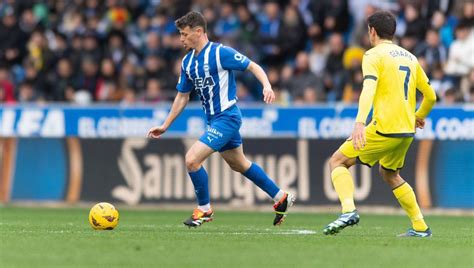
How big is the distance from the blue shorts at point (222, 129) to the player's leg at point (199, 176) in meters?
0.08

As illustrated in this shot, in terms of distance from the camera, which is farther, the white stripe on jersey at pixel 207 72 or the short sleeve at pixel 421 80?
the white stripe on jersey at pixel 207 72

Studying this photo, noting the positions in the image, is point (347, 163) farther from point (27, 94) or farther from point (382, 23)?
point (27, 94)

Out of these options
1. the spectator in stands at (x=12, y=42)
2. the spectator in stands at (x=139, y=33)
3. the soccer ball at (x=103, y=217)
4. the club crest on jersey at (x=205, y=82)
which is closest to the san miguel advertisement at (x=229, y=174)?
the spectator in stands at (x=139, y=33)

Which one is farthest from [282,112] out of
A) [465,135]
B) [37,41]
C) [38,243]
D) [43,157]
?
[38,243]

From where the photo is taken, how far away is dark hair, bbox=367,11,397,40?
11.0m

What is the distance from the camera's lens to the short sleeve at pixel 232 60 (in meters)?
12.3

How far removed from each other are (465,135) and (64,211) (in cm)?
625

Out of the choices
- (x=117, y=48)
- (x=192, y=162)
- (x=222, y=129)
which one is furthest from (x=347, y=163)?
(x=117, y=48)

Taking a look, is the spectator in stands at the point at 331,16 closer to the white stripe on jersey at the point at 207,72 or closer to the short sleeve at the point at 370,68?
the white stripe on jersey at the point at 207,72

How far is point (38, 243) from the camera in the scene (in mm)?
10430

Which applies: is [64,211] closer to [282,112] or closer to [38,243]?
[282,112]

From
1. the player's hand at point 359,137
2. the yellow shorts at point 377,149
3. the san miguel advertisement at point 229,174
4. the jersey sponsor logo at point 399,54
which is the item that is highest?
the jersey sponsor logo at point 399,54

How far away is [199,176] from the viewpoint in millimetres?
12562

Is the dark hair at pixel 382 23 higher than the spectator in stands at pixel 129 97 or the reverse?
higher
